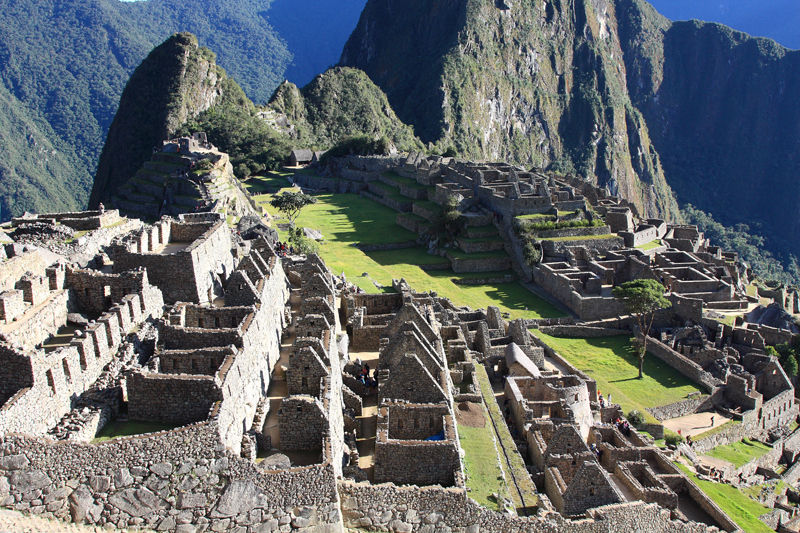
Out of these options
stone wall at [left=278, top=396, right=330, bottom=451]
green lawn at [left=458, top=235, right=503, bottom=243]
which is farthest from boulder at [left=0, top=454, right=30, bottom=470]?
green lawn at [left=458, top=235, right=503, bottom=243]

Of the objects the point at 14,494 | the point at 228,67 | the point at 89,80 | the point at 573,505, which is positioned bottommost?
the point at 573,505

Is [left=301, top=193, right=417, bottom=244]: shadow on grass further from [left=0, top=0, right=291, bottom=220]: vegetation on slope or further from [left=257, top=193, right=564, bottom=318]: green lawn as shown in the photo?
[left=0, top=0, right=291, bottom=220]: vegetation on slope

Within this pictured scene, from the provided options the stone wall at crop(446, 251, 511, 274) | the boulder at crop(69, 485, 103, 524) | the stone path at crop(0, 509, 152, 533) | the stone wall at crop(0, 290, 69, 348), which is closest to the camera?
the stone path at crop(0, 509, 152, 533)

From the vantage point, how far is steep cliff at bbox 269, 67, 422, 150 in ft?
412

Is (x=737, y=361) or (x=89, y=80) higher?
(x=89, y=80)

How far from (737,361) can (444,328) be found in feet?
64.5

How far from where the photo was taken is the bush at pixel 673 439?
26.7 meters

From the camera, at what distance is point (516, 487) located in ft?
54.9

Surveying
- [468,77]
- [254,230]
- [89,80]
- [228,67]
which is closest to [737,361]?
[254,230]

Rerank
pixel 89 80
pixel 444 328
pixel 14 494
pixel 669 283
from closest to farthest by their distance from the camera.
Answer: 1. pixel 14 494
2. pixel 444 328
3. pixel 669 283
4. pixel 89 80

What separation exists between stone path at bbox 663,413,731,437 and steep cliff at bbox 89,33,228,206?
297ft

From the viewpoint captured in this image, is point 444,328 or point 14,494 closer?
point 14,494

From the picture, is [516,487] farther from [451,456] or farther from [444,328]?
[444,328]

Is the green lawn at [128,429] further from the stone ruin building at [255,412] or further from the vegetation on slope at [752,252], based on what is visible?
the vegetation on slope at [752,252]
